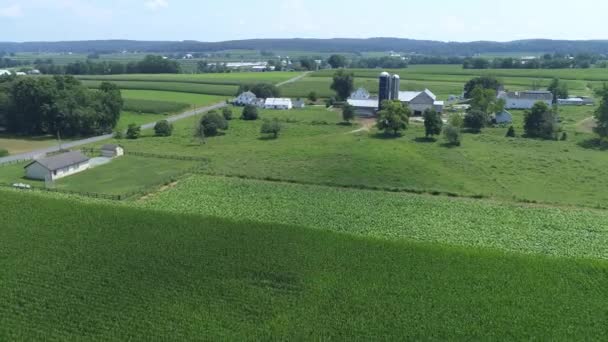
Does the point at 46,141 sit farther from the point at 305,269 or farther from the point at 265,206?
the point at 305,269

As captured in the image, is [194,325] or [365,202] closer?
[194,325]

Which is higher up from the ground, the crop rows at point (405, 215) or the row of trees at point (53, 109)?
the row of trees at point (53, 109)

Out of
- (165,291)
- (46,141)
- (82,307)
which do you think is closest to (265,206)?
(165,291)

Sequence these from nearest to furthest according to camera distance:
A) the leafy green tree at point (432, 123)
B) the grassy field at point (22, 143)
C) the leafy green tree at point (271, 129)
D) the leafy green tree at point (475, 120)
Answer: the grassy field at point (22, 143), the leafy green tree at point (432, 123), the leafy green tree at point (271, 129), the leafy green tree at point (475, 120)

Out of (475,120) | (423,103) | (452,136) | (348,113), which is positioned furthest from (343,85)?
(452,136)

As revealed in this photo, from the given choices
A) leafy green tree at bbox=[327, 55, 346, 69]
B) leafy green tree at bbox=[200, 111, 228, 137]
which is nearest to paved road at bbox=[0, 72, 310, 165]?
leafy green tree at bbox=[200, 111, 228, 137]

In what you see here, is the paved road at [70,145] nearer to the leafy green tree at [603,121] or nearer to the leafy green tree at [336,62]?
the leafy green tree at [603,121]

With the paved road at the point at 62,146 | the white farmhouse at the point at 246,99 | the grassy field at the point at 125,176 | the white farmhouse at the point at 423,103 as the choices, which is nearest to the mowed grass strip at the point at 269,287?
the grassy field at the point at 125,176

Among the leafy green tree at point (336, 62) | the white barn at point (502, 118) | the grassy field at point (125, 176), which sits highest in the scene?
the leafy green tree at point (336, 62)
